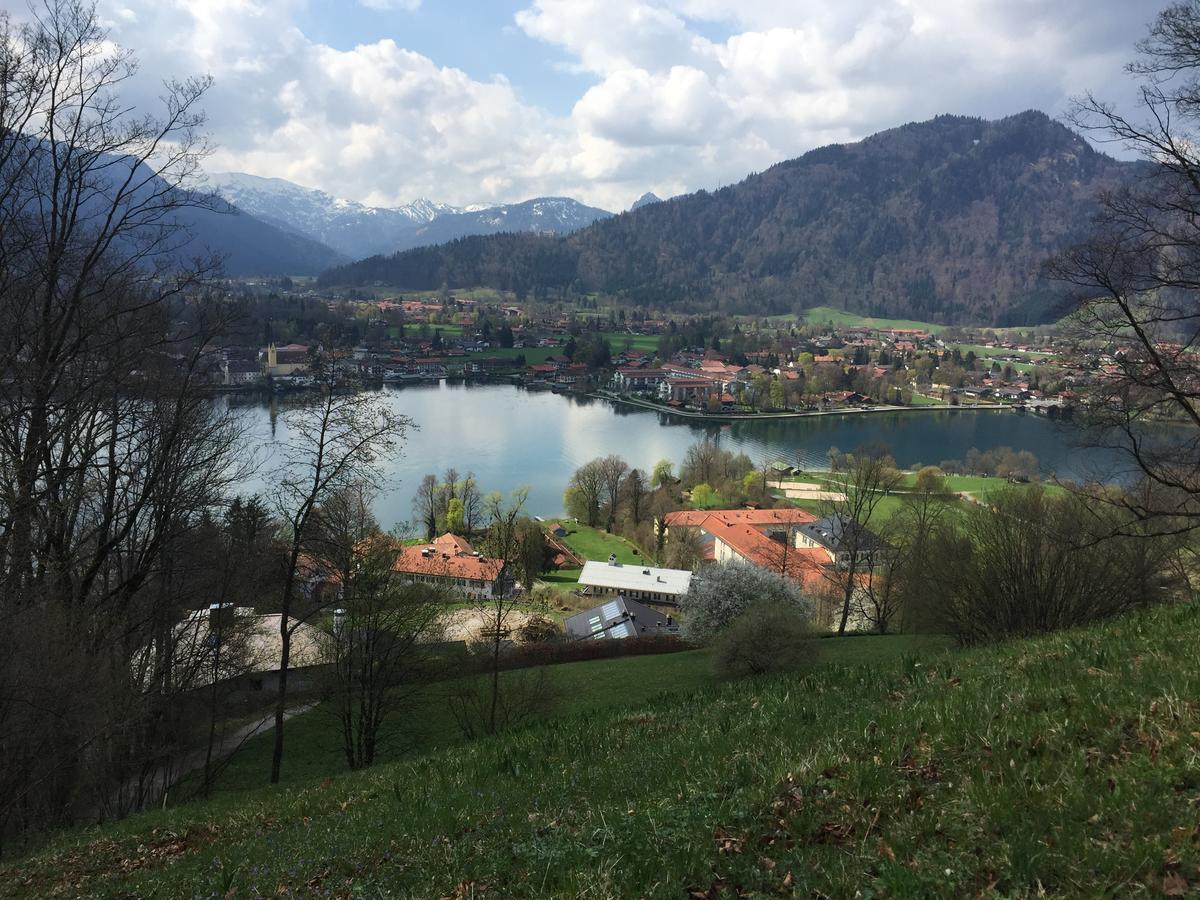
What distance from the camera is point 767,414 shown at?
99.1m

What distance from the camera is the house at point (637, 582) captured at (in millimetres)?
37750

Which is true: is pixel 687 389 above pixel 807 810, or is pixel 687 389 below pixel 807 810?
below

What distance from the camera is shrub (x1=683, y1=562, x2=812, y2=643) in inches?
867

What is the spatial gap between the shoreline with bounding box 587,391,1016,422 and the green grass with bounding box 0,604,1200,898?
296 ft

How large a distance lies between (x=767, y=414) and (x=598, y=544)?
2187 inches

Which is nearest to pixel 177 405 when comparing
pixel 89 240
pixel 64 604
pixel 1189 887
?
pixel 89 240

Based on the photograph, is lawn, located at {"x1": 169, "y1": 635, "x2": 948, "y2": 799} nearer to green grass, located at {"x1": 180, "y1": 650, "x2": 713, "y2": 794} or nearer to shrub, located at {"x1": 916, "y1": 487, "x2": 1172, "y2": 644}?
green grass, located at {"x1": 180, "y1": 650, "x2": 713, "y2": 794}

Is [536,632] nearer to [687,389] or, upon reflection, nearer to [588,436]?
[588,436]

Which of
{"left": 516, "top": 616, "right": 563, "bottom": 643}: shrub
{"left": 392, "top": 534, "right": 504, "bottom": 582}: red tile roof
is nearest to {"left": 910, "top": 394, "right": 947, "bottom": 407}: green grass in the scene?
{"left": 392, "top": 534, "right": 504, "bottom": 582}: red tile roof

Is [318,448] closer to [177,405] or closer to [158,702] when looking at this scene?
[177,405]

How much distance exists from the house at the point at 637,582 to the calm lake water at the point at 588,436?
16148 mm

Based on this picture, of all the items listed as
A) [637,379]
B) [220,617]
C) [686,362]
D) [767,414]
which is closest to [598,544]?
→ [220,617]

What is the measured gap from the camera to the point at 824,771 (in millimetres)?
4160

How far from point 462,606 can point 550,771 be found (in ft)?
85.6
